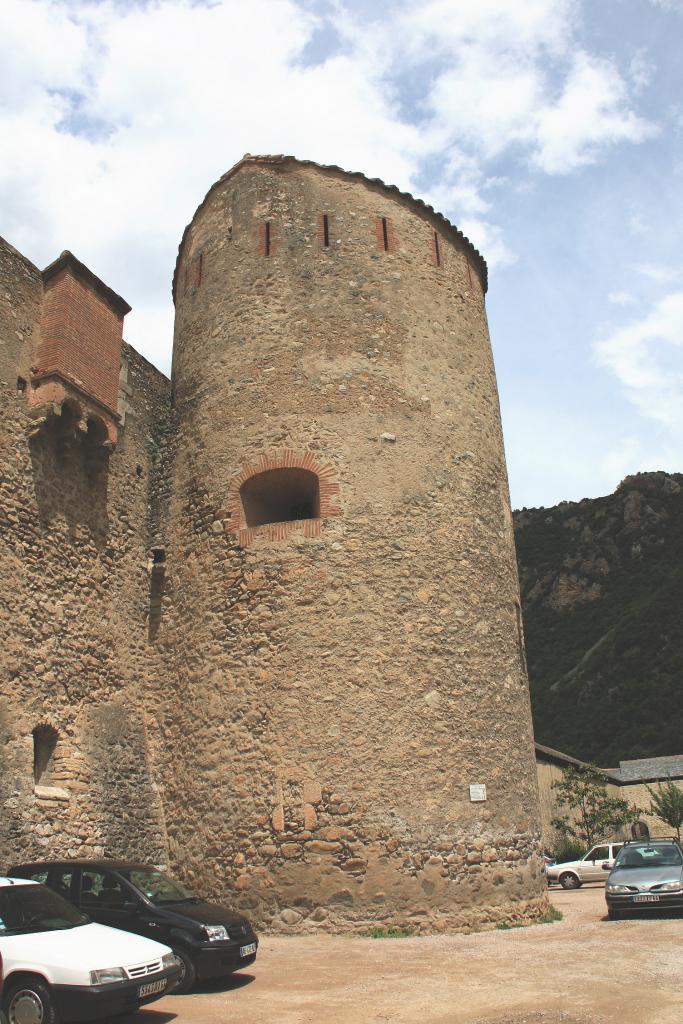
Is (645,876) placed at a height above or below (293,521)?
below

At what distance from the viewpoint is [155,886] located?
23.1 feet

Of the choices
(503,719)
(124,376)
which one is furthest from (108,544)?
(503,719)

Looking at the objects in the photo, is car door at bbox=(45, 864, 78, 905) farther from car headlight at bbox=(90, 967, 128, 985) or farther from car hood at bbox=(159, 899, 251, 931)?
car headlight at bbox=(90, 967, 128, 985)

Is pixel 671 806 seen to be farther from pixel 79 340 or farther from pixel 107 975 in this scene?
pixel 107 975

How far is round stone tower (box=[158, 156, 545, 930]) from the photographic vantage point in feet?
29.5

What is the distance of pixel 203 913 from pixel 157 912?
419mm

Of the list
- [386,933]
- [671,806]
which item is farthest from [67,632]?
[671,806]

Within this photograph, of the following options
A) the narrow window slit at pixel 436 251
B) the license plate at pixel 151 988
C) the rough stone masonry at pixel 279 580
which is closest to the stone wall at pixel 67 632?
the rough stone masonry at pixel 279 580

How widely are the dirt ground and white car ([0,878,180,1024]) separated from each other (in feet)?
1.84

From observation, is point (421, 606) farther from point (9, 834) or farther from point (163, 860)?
point (9, 834)

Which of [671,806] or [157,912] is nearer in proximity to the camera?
[157,912]

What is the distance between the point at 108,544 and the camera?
35.4 ft

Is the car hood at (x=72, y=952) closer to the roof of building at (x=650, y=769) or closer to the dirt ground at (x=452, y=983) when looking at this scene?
the dirt ground at (x=452, y=983)

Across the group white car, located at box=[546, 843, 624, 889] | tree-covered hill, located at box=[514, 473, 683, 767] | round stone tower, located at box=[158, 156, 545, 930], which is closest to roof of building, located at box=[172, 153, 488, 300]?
round stone tower, located at box=[158, 156, 545, 930]
